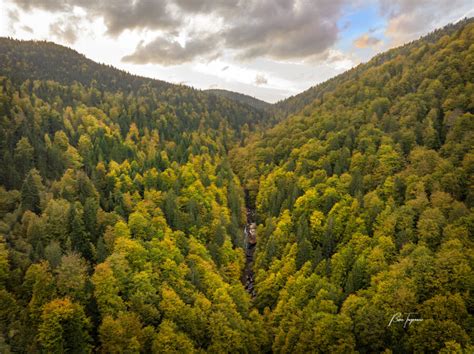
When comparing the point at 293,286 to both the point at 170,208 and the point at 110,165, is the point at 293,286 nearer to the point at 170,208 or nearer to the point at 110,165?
the point at 170,208

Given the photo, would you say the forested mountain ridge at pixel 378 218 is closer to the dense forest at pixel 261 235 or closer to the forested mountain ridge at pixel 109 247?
the dense forest at pixel 261 235

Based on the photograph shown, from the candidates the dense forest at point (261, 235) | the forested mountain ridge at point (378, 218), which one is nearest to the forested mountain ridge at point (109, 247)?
the dense forest at point (261, 235)

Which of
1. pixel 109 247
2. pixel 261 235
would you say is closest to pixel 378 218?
pixel 261 235

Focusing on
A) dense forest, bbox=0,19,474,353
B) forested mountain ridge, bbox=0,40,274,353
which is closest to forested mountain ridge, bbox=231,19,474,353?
dense forest, bbox=0,19,474,353

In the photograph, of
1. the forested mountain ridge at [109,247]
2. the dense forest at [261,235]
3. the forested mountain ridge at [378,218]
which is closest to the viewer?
the forested mountain ridge at [109,247]

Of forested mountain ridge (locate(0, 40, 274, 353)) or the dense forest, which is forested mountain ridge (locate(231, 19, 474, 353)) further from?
forested mountain ridge (locate(0, 40, 274, 353))

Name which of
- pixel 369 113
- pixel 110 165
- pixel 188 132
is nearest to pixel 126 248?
pixel 110 165
